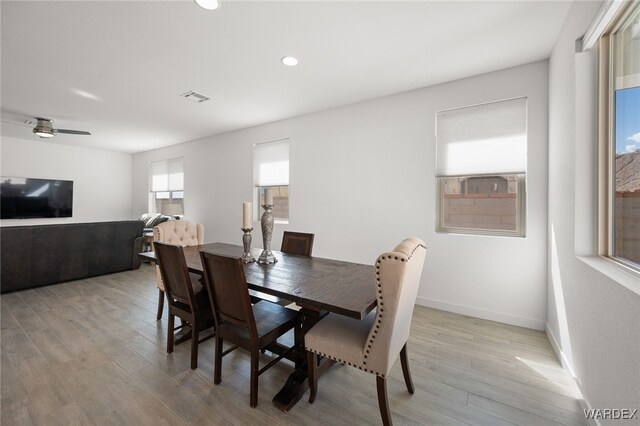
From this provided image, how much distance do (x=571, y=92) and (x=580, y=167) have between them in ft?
1.74

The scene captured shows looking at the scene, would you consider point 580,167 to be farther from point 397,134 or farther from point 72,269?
point 72,269

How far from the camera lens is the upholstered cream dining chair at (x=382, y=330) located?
3.99 feet

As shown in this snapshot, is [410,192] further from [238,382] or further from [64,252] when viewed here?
[64,252]

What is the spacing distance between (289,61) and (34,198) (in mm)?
6770

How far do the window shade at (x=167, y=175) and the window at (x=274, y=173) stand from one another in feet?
7.84

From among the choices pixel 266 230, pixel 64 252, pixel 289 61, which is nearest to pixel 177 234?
pixel 266 230

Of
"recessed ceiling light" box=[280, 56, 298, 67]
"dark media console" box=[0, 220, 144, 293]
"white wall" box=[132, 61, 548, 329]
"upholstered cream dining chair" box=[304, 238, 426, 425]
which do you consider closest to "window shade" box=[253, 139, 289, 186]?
"white wall" box=[132, 61, 548, 329]

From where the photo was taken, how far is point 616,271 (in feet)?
4.12

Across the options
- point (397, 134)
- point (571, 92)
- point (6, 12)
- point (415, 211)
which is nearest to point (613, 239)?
point (571, 92)

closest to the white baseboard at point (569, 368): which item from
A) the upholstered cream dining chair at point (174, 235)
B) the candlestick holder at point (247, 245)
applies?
the candlestick holder at point (247, 245)

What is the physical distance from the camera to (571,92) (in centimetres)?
172

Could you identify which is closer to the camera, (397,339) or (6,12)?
(397,339)

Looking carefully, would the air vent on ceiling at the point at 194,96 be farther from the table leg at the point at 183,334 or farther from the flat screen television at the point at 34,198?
the flat screen television at the point at 34,198

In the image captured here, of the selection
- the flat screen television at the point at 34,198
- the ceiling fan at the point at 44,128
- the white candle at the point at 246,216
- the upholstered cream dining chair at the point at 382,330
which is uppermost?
the ceiling fan at the point at 44,128
